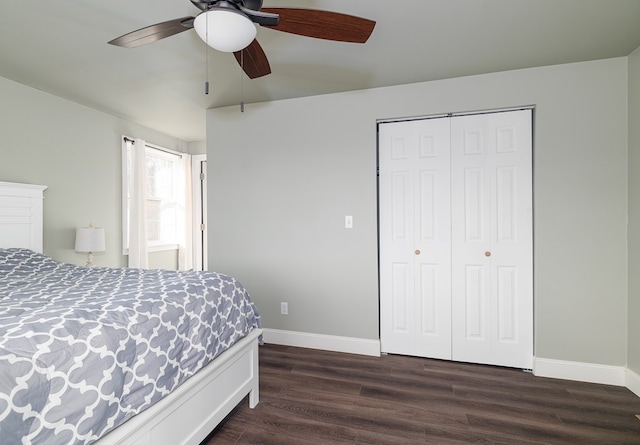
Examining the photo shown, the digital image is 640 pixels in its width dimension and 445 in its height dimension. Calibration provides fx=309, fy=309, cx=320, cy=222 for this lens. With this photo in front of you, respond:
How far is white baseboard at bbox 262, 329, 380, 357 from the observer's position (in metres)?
2.80

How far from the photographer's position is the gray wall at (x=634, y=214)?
2.13m

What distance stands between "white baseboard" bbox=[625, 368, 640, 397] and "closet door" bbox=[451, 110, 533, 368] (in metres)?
0.58

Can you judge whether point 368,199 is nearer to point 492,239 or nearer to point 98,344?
point 492,239

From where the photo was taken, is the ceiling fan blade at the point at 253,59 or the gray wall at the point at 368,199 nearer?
the ceiling fan blade at the point at 253,59

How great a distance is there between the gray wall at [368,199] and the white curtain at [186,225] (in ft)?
5.02

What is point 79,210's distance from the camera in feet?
10.5

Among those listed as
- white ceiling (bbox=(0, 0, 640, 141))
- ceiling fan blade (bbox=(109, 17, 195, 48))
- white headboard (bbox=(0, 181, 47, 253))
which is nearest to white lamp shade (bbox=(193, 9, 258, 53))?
ceiling fan blade (bbox=(109, 17, 195, 48))

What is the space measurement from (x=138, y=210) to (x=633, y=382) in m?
4.83

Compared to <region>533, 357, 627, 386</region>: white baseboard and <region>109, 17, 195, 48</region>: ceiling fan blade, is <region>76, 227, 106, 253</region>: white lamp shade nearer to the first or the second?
<region>109, 17, 195, 48</region>: ceiling fan blade

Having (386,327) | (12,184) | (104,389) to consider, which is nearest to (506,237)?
(386,327)

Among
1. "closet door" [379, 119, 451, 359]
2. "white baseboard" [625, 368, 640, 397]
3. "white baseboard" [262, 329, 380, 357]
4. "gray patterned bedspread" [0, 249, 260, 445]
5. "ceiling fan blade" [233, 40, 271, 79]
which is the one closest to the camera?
"gray patterned bedspread" [0, 249, 260, 445]

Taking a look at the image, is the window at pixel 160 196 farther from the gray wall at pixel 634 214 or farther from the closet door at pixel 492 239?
the gray wall at pixel 634 214

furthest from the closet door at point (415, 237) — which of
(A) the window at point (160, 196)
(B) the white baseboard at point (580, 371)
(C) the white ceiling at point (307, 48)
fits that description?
(A) the window at point (160, 196)

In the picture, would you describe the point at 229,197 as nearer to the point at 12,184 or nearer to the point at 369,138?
the point at 369,138
